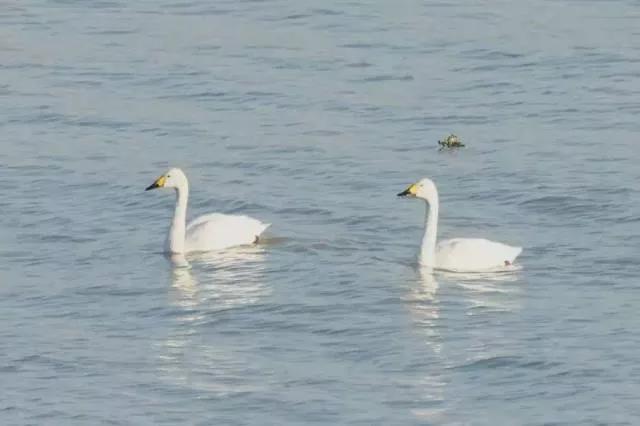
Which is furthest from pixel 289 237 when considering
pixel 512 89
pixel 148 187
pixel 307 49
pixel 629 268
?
pixel 307 49

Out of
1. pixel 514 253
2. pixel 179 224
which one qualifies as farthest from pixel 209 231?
pixel 514 253

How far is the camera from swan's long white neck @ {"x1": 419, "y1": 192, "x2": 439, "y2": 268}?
758 inches

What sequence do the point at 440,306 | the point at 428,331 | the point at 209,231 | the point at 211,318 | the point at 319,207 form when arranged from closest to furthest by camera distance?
the point at 428,331, the point at 211,318, the point at 440,306, the point at 209,231, the point at 319,207

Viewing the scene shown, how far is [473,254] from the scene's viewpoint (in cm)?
1898

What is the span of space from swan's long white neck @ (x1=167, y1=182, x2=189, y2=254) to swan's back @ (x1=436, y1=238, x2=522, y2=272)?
8.79 ft

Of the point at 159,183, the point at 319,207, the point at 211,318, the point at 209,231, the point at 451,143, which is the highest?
the point at 451,143

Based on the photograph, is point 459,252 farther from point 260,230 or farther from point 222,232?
point 222,232

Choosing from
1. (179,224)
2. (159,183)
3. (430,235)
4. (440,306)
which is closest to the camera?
(440,306)

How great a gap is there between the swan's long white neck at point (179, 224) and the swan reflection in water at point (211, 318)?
15 centimetres

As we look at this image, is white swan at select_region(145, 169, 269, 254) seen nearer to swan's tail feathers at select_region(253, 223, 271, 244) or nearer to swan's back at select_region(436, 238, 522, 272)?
swan's tail feathers at select_region(253, 223, 271, 244)

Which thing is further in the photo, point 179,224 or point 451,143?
point 451,143

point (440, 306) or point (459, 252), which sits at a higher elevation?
point (459, 252)

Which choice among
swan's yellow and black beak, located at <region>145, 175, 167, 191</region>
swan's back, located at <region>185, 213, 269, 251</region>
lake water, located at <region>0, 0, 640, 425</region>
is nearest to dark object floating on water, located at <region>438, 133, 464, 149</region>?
lake water, located at <region>0, 0, 640, 425</region>

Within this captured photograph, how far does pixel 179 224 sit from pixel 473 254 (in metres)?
3.27
